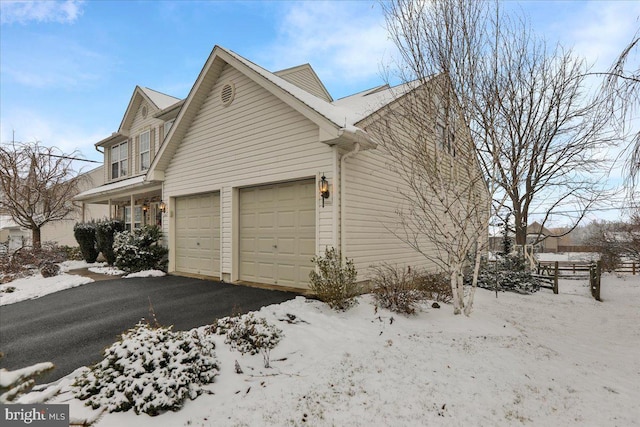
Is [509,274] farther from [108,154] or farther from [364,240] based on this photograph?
[108,154]

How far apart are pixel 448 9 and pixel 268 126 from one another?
14.6 ft

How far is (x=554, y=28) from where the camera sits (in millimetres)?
7477

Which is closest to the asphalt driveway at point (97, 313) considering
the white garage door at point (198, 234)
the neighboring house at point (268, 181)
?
the white garage door at point (198, 234)

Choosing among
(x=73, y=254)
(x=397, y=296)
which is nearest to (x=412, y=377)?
(x=397, y=296)

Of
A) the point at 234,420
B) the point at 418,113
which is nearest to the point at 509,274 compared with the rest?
the point at 418,113

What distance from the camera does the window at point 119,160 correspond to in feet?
50.7

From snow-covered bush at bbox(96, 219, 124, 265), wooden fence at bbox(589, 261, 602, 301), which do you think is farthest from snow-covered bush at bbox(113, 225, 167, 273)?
wooden fence at bbox(589, 261, 602, 301)

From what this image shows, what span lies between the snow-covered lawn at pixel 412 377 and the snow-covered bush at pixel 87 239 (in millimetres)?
11458

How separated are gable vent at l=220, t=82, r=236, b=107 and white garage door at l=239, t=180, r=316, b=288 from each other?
2506 mm

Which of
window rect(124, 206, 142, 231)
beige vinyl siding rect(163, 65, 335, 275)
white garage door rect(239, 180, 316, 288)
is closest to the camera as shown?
beige vinyl siding rect(163, 65, 335, 275)

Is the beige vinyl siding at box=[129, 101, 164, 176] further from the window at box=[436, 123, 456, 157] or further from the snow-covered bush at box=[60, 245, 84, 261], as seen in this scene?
the window at box=[436, 123, 456, 157]

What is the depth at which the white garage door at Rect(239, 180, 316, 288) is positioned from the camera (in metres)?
7.00

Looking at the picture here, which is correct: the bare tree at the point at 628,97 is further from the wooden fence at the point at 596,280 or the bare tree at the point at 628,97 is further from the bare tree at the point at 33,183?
the bare tree at the point at 33,183

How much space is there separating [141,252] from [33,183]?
31.5 feet
